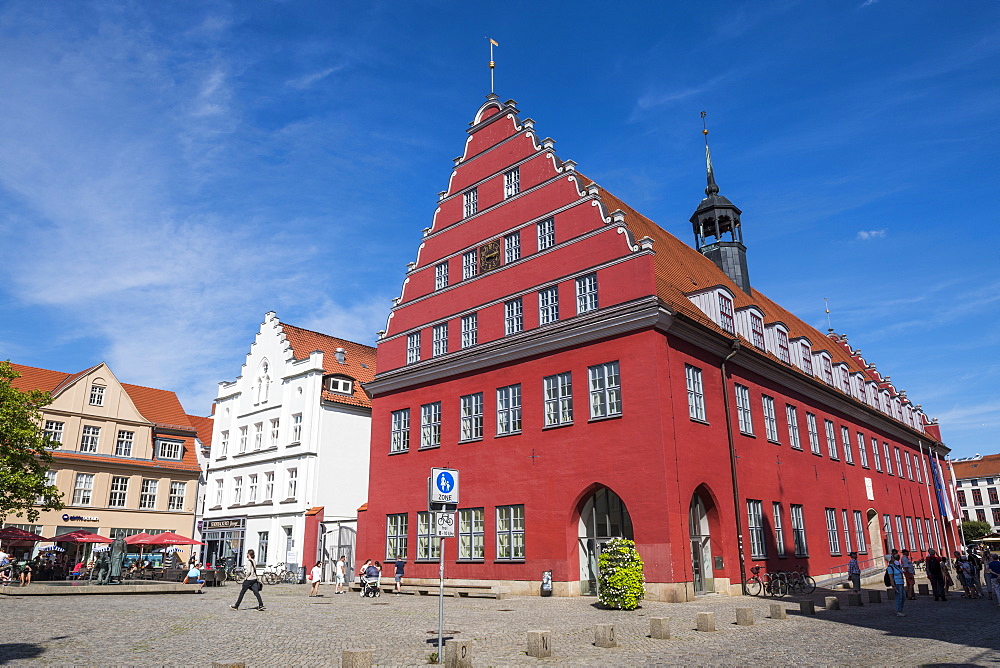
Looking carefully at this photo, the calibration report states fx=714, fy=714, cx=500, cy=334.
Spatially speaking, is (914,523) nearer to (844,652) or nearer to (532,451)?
(532,451)

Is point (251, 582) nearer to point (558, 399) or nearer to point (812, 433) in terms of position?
point (558, 399)

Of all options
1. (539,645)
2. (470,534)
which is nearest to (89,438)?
(470,534)

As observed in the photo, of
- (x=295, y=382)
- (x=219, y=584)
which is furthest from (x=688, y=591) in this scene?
(x=295, y=382)

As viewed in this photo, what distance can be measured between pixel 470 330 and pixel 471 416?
3798 mm

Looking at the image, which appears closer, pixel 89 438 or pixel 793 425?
pixel 793 425

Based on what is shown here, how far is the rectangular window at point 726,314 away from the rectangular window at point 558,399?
23.9 feet

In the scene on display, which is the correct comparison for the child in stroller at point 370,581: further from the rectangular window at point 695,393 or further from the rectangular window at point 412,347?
the rectangular window at point 695,393

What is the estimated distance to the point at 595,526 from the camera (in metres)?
25.4

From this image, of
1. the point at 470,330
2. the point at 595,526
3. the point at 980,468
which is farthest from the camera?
the point at 980,468

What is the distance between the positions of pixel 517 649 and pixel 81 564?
128 feet

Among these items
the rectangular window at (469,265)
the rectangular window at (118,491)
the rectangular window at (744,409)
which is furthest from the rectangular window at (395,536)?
the rectangular window at (118,491)

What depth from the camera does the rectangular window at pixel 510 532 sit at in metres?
26.7

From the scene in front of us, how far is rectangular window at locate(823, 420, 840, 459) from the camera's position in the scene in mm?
36022

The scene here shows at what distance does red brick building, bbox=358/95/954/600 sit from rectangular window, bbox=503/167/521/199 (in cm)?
Answer: 14
